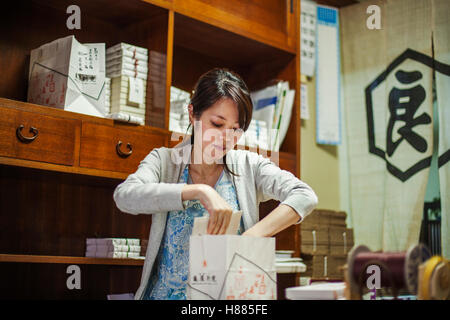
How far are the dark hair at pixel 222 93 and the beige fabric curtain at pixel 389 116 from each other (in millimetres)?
1505

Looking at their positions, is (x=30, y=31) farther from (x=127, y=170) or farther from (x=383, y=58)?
(x=383, y=58)

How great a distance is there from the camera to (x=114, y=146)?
2.04 m

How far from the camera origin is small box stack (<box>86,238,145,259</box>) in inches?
80.6

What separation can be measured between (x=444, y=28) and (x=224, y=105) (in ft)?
6.01

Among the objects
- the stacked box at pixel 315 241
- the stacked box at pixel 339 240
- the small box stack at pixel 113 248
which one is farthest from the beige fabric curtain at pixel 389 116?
the small box stack at pixel 113 248

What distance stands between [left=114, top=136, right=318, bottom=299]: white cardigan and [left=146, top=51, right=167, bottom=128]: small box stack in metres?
0.52

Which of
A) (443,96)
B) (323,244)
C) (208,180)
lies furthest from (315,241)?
(208,180)

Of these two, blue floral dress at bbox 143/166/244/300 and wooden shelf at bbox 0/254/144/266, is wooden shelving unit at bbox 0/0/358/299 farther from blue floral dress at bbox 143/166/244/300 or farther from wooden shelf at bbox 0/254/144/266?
blue floral dress at bbox 143/166/244/300

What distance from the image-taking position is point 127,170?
2074mm

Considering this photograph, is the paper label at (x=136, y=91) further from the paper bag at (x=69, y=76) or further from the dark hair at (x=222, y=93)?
the dark hair at (x=222, y=93)

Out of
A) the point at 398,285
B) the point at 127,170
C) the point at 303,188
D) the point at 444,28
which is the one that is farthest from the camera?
the point at 444,28

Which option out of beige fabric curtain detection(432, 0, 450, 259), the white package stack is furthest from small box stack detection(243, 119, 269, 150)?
beige fabric curtain detection(432, 0, 450, 259)

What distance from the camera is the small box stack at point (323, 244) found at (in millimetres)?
2781
